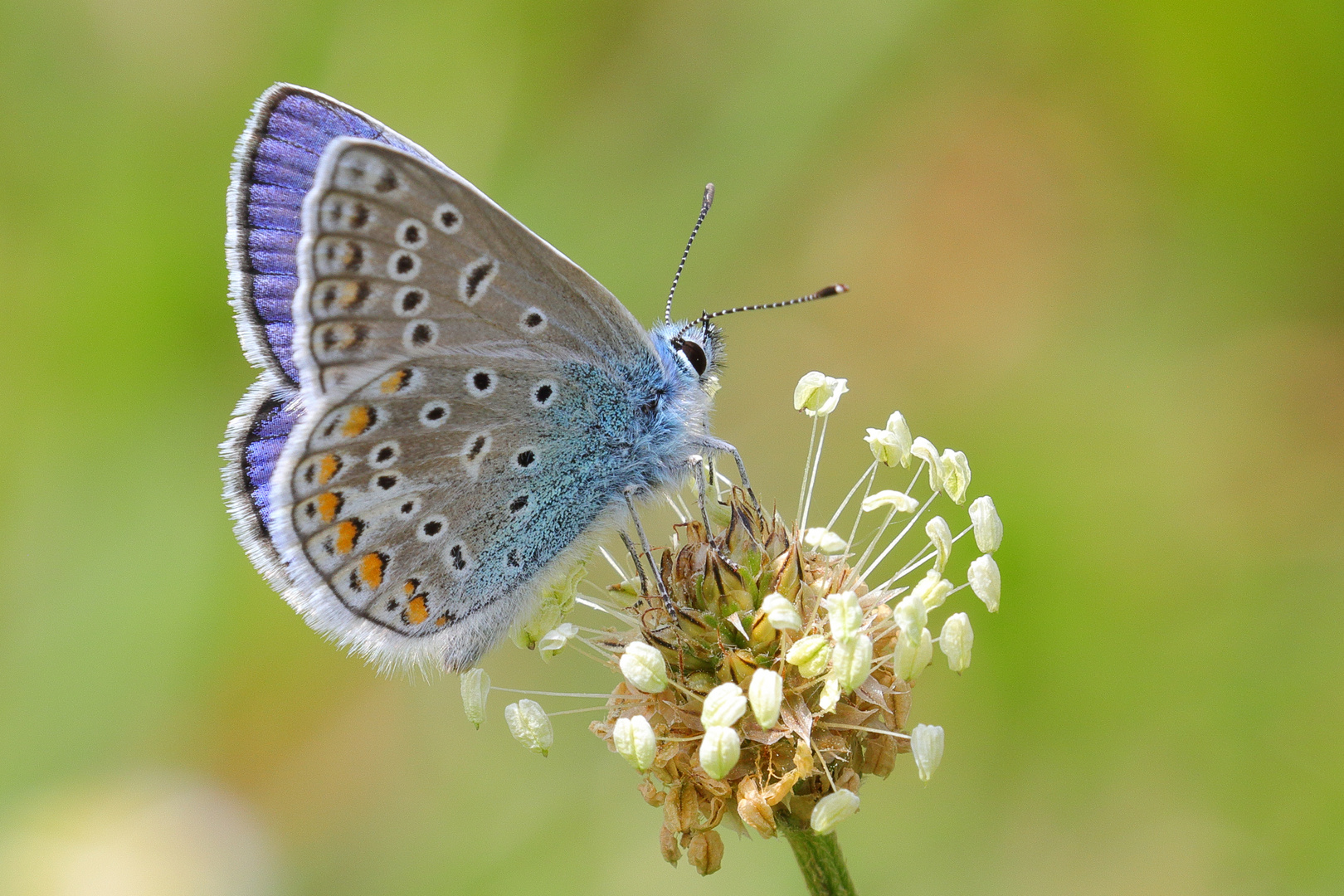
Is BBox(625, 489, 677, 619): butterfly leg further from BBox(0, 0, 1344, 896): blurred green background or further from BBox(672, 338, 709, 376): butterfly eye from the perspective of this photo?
BBox(0, 0, 1344, 896): blurred green background

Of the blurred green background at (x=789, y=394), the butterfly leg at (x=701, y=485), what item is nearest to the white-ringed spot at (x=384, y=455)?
the butterfly leg at (x=701, y=485)

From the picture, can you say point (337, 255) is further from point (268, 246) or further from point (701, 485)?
point (701, 485)

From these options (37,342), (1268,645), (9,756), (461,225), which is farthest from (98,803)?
(1268,645)

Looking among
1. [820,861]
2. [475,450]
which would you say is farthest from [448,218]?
[820,861]

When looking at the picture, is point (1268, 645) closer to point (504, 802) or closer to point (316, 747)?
point (504, 802)

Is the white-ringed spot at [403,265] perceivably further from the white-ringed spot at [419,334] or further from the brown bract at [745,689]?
the brown bract at [745,689]

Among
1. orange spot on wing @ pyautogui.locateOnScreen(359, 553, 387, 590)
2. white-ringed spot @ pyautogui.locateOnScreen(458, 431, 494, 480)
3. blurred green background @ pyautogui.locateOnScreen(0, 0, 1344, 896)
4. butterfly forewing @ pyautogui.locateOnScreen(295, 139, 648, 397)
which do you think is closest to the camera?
butterfly forewing @ pyautogui.locateOnScreen(295, 139, 648, 397)

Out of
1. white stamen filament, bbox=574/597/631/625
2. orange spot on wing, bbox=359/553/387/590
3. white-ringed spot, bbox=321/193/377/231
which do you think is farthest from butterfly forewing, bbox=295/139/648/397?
white stamen filament, bbox=574/597/631/625
